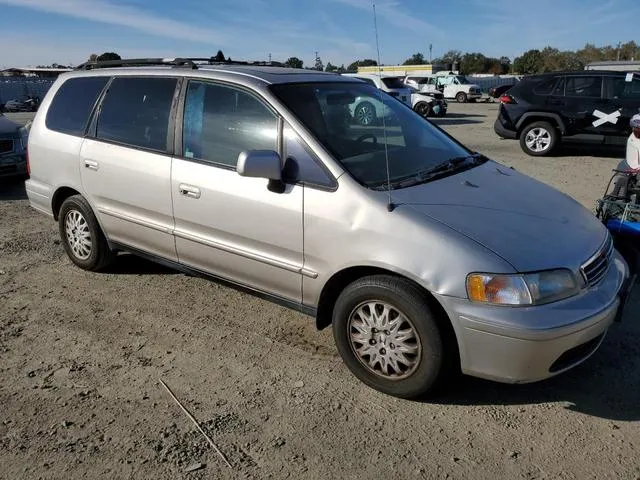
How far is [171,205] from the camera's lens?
3.95 metres

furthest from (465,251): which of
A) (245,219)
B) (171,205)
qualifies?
(171,205)

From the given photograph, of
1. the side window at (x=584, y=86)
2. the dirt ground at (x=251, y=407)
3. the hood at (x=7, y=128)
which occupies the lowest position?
the dirt ground at (x=251, y=407)

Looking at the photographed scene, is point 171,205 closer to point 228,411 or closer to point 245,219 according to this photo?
point 245,219

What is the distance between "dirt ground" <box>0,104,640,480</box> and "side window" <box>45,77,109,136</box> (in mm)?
1494

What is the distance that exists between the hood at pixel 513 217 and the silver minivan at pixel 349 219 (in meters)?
0.01

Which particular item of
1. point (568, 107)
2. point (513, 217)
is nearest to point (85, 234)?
Answer: point (513, 217)

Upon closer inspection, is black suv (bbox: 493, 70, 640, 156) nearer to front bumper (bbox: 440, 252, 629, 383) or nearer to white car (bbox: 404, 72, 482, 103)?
front bumper (bbox: 440, 252, 629, 383)

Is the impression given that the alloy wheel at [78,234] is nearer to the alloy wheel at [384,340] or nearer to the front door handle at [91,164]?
the front door handle at [91,164]

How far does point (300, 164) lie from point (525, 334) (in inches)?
62.1

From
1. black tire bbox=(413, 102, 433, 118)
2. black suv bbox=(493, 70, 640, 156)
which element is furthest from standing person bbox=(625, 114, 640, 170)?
black tire bbox=(413, 102, 433, 118)

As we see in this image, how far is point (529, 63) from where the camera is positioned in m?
78.5

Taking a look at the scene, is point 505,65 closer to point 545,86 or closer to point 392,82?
point 392,82

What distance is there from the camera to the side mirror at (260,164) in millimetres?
3203

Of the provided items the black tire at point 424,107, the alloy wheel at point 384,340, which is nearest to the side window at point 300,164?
the alloy wheel at point 384,340
